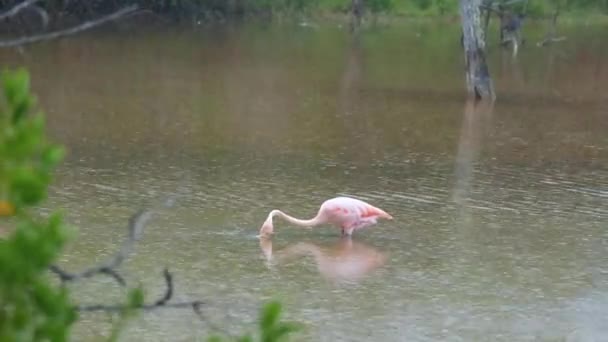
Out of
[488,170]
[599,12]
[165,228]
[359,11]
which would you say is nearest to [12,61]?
[488,170]

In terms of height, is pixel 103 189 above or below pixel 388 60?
above

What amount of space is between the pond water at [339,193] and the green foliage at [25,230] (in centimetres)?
75

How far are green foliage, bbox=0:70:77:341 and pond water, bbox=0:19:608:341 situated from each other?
0.75m

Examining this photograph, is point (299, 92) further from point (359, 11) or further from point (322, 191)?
point (359, 11)

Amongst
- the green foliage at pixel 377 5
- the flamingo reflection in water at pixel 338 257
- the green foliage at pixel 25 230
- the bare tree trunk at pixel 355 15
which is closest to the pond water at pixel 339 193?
the flamingo reflection in water at pixel 338 257

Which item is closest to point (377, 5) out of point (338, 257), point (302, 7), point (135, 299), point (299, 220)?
point (302, 7)

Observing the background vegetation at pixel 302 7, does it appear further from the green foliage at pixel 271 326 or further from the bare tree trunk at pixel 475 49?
the green foliage at pixel 271 326

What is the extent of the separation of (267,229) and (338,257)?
0.58 metres

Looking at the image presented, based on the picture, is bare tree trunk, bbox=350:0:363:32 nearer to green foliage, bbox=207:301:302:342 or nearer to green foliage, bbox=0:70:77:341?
green foliage, bbox=207:301:302:342

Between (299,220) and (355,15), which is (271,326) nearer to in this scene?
(299,220)

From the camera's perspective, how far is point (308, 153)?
48.0 ft

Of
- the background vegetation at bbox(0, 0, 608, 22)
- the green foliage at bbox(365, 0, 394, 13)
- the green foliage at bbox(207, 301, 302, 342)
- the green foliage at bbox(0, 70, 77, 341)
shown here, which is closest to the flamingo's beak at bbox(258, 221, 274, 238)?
the green foliage at bbox(207, 301, 302, 342)

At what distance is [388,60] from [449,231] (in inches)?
760

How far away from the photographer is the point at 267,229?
9945 millimetres
